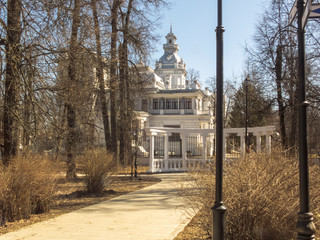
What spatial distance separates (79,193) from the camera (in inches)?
493

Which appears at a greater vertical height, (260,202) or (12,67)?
(12,67)

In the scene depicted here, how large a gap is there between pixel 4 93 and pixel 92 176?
4.08m

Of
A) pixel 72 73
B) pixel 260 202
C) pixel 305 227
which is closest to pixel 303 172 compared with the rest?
pixel 305 227

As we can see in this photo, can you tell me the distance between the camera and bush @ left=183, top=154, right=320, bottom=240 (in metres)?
5.49

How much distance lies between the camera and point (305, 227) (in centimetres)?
463

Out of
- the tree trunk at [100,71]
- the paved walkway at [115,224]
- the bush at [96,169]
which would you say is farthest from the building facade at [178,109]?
the paved walkway at [115,224]

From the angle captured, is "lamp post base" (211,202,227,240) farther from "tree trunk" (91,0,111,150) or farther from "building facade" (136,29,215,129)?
"building facade" (136,29,215,129)

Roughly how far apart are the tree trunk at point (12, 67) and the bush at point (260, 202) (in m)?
7.01

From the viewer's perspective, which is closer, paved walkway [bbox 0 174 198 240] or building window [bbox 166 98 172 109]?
paved walkway [bbox 0 174 198 240]

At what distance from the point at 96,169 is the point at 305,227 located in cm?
878

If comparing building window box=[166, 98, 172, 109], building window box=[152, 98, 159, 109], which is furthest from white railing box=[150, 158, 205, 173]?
building window box=[152, 98, 159, 109]

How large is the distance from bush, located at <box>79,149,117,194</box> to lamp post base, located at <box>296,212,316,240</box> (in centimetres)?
863

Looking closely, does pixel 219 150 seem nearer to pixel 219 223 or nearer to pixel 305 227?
pixel 219 223

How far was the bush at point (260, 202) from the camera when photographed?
5.49m
